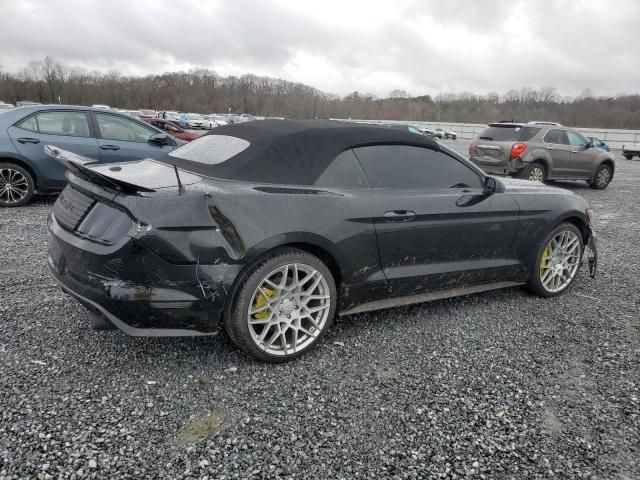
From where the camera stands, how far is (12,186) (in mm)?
6832

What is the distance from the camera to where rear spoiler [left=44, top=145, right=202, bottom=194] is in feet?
8.43

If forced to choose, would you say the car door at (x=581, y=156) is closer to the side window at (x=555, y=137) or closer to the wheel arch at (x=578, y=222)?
the side window at (x=555, y=137)

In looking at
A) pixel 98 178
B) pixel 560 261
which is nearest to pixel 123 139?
pixel 98 178

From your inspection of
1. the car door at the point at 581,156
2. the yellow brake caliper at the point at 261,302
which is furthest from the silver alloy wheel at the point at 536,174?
the yellow brake caliper at the point at 261,302

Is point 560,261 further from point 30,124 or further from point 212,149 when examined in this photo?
point 30,124

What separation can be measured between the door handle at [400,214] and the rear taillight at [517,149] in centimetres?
846

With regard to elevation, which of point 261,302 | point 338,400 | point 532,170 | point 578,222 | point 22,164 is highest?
point 22,164

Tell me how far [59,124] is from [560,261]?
6.88 m

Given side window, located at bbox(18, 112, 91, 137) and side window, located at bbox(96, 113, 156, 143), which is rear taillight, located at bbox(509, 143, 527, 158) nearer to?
side window, located at bbox(96, 113, 156, 143)

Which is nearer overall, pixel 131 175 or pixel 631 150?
pixel 131 175

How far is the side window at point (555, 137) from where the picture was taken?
11.1 metres

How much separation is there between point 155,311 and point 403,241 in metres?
1.67

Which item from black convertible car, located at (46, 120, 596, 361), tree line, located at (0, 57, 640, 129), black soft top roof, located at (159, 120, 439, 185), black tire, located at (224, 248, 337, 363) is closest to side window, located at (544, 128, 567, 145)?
black convertible car, located at (46, 120, 596, 361)

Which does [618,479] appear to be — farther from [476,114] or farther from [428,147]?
[476,114]
